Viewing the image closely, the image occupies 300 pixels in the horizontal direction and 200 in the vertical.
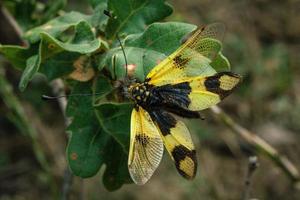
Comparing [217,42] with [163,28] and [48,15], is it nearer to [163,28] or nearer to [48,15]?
[163,28]

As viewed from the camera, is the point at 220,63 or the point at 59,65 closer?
the point at 220,63

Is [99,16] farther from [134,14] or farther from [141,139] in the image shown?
[141,139]

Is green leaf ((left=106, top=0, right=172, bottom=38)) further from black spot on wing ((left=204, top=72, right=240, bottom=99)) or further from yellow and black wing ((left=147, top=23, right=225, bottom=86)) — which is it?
black spot on wing ((left=204, top=72, right=240, bottom=99))

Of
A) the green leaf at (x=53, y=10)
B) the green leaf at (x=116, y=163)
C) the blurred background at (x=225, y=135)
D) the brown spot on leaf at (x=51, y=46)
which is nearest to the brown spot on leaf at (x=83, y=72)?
the brown spot on leaf at (x=51, y=46)

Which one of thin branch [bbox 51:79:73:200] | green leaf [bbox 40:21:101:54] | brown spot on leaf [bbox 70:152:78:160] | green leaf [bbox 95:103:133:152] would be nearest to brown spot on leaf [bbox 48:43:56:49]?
green leaf [bbox 40:21:101:54]

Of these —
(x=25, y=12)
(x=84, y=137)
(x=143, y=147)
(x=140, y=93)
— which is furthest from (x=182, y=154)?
(x=25, y=12)

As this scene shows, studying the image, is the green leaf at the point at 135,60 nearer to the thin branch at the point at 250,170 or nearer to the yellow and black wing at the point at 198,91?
the yellow and black wing at the point at 198,91

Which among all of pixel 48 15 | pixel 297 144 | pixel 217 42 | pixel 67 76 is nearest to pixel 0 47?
pixel 67 76

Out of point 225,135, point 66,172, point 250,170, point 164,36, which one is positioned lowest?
point 225,135
